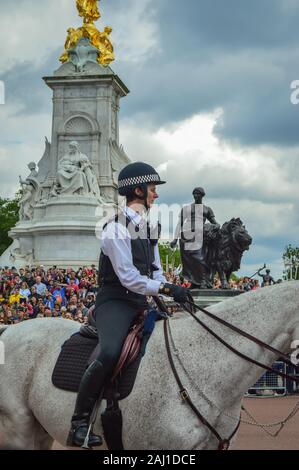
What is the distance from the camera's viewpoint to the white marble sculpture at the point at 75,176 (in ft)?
141

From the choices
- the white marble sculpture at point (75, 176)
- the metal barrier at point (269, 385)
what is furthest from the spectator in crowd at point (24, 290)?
the white marble sculpture at point (75, 176)

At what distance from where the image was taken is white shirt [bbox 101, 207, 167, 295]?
6227 mm

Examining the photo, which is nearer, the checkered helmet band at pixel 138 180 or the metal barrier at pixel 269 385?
the checkered helmet band at pixel 138 180

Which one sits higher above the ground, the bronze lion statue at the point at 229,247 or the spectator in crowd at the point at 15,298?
the bronze lion statue at the point at 229,247

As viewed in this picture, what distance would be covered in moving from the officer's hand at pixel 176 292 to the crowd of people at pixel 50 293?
1370 centimetres

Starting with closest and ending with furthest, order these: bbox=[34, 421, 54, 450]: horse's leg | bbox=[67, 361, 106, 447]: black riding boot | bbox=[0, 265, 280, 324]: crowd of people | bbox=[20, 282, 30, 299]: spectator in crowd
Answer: bbox=[67, 361, 106, 447]: black riding boot < bbox=[34, 421, 54, 450]: horse's leg < bbox=[0, 265, 280, 324]: crowd of people < bbox=[20, 282, 30, 299]: spectator in crowd

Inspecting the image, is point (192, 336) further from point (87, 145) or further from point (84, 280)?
point (87, 145)

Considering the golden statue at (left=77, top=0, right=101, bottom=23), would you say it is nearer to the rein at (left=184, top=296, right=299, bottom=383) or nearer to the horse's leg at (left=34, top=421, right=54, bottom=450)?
the horse's leg at (left=34, top=421, right=54, bottom=450)

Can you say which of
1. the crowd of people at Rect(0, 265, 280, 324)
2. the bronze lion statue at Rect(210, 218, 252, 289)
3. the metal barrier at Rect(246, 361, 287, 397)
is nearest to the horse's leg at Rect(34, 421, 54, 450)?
the metal barrier at Rect(246, 361, 287, 397)

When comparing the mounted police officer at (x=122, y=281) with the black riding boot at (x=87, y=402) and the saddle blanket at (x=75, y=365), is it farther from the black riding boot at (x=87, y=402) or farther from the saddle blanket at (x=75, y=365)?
the saddle blanket at (x=75, y=365)

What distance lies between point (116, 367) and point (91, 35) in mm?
44794

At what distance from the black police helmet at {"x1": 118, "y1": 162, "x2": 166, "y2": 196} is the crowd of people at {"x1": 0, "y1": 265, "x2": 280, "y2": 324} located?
13277mm

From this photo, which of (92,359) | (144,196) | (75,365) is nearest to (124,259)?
(144,196)

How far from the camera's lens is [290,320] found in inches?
238
